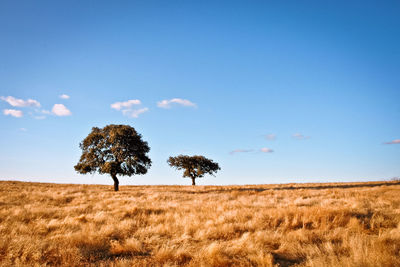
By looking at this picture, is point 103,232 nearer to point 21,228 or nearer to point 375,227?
point 21,228

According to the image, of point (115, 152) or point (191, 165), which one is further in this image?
point (191, 165)

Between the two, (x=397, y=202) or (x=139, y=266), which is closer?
(x=139, y=266)

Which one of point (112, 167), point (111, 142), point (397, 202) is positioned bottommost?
point (397, 202)

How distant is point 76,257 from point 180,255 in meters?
2.37

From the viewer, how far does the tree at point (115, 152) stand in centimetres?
3002

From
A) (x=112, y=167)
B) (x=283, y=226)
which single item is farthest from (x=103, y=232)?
(x=112, y=167)

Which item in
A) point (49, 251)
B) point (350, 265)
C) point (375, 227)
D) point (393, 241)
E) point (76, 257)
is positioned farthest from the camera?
point (375, 227)

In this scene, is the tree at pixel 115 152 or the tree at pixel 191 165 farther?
the tree at pixel 191 165

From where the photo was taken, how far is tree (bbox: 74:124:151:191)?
30.0 metres

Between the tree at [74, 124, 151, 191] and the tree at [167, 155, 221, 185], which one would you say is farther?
the tree at [167, 155, 221, 185]

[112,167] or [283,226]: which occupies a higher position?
[112,167]

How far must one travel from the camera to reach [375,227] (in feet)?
26.1

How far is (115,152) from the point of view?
98.8 ft

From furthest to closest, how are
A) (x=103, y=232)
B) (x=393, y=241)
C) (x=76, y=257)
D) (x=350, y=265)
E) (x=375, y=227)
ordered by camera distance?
(x=375, y=227) → (x=103, y=232) → (x=393, y=241) → (x=76, y=257) → (x=350, y=265)
